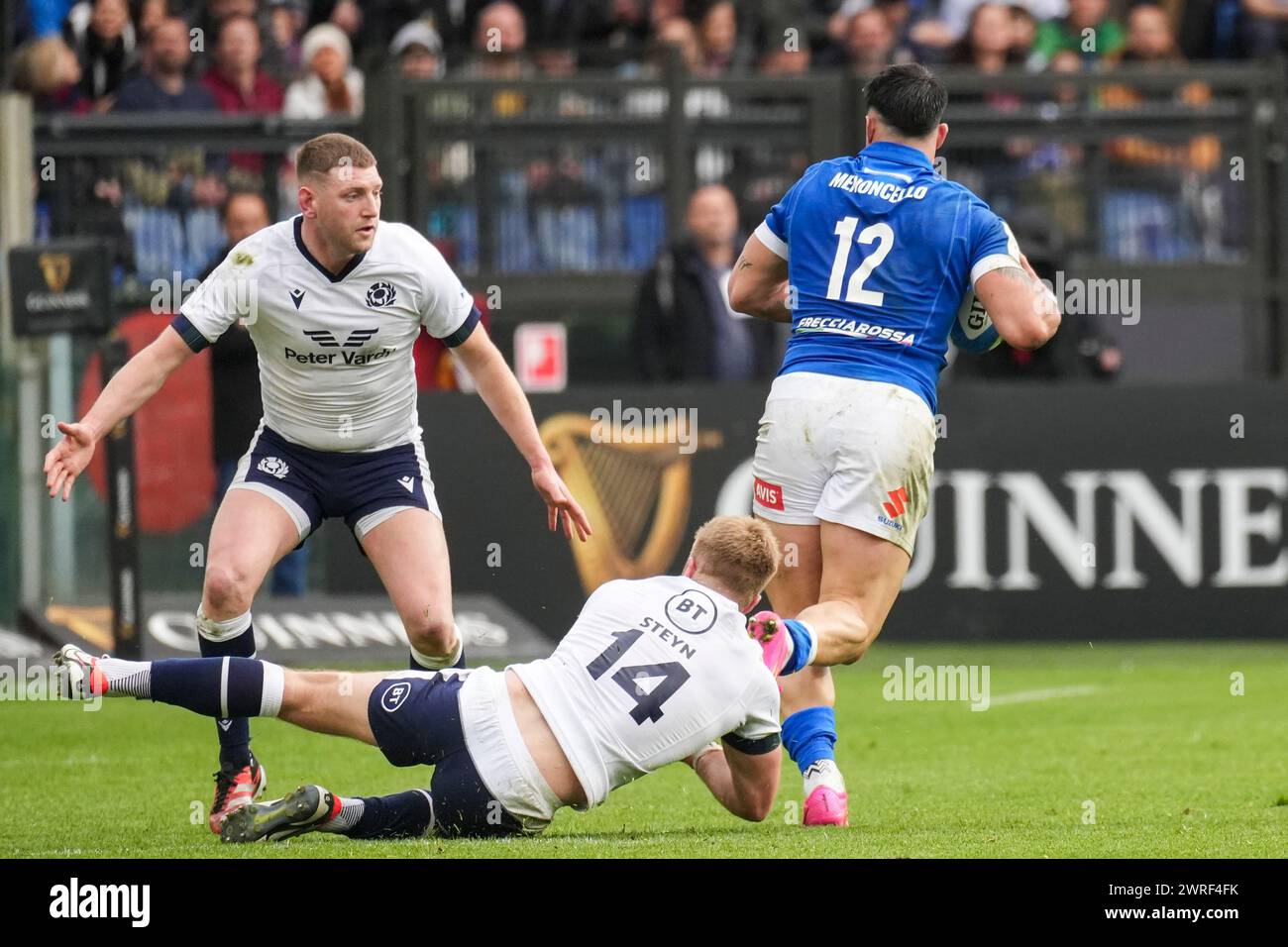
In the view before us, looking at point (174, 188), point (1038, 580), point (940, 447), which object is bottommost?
point (1038, 580)

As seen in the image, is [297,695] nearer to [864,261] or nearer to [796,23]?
[864,261]

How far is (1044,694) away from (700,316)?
3594 mm

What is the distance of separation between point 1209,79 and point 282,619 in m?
7.41

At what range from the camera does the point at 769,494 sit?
7.93 metres

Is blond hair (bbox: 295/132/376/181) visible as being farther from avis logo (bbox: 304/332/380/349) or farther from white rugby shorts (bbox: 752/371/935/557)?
white rugby shorts (bbox: 752/371/935/557)

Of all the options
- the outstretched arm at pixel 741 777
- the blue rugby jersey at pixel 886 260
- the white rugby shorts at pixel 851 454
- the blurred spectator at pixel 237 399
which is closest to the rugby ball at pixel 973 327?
the blue rugby jersey at pixel 886 260

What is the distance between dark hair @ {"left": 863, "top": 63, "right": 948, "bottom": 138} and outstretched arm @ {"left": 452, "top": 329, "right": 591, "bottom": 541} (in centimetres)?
165

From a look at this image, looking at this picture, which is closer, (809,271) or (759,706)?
(759,706)

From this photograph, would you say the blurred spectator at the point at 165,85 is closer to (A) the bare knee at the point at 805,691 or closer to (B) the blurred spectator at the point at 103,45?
(B) the blurred spectator at the point at 103,45

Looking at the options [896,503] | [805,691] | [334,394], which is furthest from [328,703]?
[896,503]
